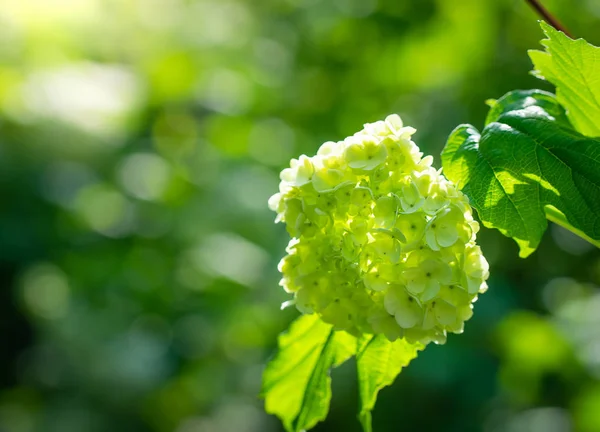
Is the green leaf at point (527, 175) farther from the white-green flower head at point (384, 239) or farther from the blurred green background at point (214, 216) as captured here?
the blurred green background at point (214, 216)

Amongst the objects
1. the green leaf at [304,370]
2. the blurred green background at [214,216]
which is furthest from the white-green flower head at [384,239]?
the blurred green background at [214,216]

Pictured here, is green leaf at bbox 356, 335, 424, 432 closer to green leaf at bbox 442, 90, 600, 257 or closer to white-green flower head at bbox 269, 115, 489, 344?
white-green flower head at bbox 269, 115, 489, 344

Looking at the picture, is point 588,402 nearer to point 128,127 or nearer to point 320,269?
point 320,269

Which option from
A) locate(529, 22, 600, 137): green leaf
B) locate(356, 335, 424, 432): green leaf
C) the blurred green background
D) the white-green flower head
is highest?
locate(529, 22, 600, 137): green leaf

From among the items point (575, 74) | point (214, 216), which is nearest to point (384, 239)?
point (575, 74)

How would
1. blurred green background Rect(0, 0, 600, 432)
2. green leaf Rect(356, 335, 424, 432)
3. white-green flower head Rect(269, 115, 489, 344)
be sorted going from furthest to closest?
blurred green background Rect(0, 0, 600, 432), green leaf Rect(356, 335, 424, 432), white-green flower head Rect(269, 115, 489, 344)

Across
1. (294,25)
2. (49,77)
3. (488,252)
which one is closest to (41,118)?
(49,77)

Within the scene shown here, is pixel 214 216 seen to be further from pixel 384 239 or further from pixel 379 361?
pixel 384 239

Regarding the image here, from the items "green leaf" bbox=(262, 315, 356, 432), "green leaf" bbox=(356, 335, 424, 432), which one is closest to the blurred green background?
"green leaf" bbox=(262, 315, 356, 432)
